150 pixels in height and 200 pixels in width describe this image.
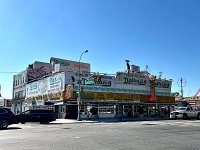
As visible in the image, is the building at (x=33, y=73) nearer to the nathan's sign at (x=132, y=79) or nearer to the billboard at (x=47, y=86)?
the billboard at (x=47, y=86)

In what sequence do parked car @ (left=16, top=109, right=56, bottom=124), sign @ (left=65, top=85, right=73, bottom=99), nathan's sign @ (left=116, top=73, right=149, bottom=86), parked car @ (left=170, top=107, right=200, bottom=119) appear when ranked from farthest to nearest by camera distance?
nathan's sign @ (left=116, top=73, right=149, bottom=86) → sign @ (left=65, top=85, right=73, bottom=99) → parked car @ (left=170, top=107, right=200, bottom=119) → parked car @ (left=16, top=109, right=56, bottom=124)

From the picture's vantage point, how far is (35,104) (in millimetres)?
54250

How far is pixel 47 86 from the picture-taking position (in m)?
50.2

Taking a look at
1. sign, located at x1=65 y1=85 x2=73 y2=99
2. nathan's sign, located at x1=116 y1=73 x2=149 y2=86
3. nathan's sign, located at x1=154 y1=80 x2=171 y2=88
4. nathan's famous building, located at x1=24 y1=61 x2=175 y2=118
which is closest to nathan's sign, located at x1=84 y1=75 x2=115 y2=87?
nathan's famous building, located at x1=24 y1=61 x2=175 y2=118

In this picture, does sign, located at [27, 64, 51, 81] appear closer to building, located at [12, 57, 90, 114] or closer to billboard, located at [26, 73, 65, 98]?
building, located at [12, 57, 90, 114]

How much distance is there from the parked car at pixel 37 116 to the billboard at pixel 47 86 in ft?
32.3

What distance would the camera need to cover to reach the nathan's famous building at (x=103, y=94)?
43.7m

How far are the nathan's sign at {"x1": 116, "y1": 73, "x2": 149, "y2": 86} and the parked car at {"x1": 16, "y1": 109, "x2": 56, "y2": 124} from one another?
1776cm

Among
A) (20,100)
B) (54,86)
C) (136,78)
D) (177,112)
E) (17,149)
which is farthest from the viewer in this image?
(20,100)

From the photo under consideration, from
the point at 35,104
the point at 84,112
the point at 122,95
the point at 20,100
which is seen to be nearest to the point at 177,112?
the point at 122,95

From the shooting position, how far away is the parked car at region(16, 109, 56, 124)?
3275 cm

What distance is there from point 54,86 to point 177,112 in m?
19.5

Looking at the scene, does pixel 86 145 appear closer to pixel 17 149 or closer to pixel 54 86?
pixel 17 149

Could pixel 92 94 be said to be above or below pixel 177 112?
above
